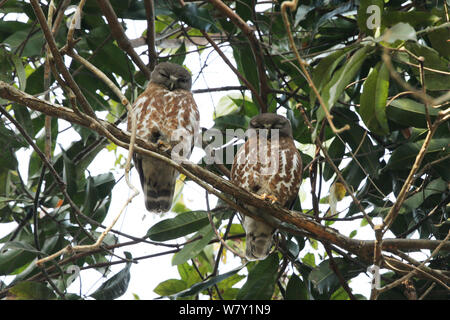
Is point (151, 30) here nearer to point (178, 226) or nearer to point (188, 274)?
point (178, 226)

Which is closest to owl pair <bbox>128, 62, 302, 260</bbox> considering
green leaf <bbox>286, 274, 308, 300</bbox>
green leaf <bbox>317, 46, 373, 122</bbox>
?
green leaf <bbox>286, 274, 308, 300</bbox>

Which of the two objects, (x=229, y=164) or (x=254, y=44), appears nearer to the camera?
(x=254, y=44)

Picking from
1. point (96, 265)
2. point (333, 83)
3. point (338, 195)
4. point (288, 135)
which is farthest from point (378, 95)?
point (96, 265)

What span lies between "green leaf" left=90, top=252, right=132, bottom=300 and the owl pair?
0.68m

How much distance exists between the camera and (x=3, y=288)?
14.0ft

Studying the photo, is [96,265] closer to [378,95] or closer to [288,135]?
[288,135]

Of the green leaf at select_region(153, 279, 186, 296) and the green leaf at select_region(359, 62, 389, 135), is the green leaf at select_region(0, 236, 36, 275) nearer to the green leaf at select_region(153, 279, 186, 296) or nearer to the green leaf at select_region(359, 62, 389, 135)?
the green leaf at select_region(153, 279, 186, 296)

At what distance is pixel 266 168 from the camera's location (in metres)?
4.52

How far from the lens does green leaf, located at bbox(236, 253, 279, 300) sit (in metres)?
4.11

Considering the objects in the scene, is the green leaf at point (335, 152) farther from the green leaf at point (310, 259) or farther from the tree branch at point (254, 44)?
the green leaf at point (310, 259)

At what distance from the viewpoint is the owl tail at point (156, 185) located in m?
4.64

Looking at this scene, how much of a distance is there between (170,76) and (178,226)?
48.3 inches

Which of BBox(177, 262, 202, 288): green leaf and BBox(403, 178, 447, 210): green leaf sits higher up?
BBox(403, 178, 447, 210): green leaf

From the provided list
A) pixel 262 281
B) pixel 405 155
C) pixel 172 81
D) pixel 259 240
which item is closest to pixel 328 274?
pixel 262 281
